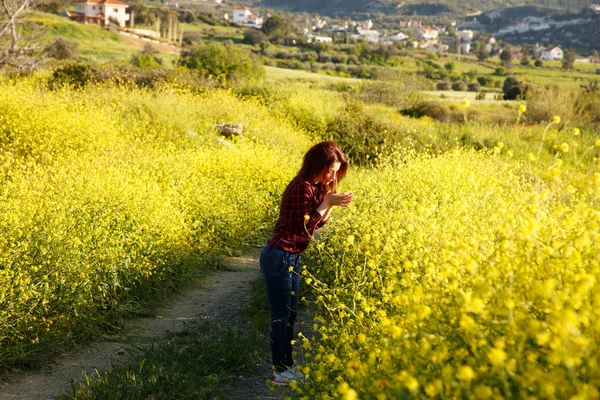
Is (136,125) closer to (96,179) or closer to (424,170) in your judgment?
(96,179)

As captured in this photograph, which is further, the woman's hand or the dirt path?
the dirt path

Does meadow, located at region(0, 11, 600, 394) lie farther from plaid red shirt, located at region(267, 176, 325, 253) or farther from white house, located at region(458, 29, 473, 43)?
white house, located at region(458, 29, 473, 43)

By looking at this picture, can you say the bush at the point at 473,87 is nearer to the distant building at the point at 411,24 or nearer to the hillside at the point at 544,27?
the hillside at the point at 544,27

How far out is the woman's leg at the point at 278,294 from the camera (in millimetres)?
4141

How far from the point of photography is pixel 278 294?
4207 mm

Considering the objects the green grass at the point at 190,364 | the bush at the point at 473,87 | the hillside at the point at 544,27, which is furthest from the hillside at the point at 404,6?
the green grass at the point at 190,364

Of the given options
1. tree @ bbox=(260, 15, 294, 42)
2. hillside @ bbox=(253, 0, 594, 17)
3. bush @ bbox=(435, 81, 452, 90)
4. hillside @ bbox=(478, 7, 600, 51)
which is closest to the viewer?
bush @ bbox=(435, 81, 452, 90)

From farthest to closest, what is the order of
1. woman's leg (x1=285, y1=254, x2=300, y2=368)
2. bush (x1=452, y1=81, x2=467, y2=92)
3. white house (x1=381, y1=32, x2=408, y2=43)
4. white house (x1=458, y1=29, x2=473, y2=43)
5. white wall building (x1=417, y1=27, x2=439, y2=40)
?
white wall building (x1=417, y1=27, x2=439, y2=40) < white house (x1=458, y1=29, x2=473, y2=43) < white house (x1=381, y1=32, x2=408, y2=43) < bush (x1=452, y1=81, x2=467, y2=92) < woman's leg (x1=285, y1=254, x2=300, y2=368)

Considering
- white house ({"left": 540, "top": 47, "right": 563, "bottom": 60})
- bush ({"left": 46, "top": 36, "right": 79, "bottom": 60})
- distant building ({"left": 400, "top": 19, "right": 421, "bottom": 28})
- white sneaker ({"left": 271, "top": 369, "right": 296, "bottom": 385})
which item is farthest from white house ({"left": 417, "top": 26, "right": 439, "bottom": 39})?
white sneaker ({"left": 271, "top": 369, "right": 296, "bottom": 385})

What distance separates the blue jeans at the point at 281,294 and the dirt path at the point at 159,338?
0.96 ft

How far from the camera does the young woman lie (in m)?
4.09

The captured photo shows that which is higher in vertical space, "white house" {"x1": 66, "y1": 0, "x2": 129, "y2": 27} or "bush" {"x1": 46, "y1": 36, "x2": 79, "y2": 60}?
"white house" {"x1": 66, "y1": 0, "x2": 129, "y2": 27}

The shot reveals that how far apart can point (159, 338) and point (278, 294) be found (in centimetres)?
174

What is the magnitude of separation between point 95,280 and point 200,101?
1005cm
